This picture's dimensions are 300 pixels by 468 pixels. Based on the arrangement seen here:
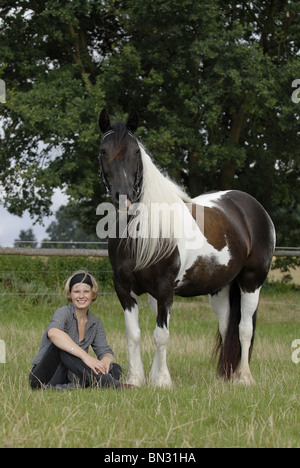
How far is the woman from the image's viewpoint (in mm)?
4086

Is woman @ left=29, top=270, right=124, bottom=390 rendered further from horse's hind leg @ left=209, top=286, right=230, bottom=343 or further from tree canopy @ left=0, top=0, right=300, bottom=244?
tree canopy @ left=0, top=0, right=300, bottom=244

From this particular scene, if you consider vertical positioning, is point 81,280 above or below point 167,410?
above

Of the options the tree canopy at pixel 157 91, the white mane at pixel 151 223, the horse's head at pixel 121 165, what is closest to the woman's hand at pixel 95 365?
the white mane at pixel 151 223

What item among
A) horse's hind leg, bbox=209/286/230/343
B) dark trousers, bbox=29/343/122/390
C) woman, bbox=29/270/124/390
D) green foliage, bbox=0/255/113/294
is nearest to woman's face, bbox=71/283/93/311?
woman, bbox=29/270/124/390

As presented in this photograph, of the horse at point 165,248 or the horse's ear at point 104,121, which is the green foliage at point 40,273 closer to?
the horse at point 165,248

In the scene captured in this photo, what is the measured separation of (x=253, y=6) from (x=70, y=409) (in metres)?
13.3

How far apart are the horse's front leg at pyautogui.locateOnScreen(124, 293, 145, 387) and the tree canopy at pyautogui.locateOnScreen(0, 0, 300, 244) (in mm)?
6995

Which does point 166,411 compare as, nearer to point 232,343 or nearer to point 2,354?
point 232,343

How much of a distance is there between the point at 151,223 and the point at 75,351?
1091mm

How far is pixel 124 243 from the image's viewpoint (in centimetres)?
424

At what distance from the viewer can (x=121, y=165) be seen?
3869mm

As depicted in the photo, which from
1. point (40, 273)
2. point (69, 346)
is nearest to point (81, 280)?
point (69, 346)
